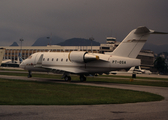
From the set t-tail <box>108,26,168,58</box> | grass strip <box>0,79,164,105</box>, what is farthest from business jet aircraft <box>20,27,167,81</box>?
grass strip <box>0,79,164,105</box>

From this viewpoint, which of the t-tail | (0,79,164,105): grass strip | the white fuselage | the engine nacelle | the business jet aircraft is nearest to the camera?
(0,79,164,105): grass strip

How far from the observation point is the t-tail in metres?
30.1

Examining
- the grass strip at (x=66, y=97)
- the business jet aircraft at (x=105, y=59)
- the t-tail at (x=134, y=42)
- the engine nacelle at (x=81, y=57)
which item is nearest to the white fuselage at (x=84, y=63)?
the business jet aircraft at (x=105, y=59)

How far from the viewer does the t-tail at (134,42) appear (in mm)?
30125

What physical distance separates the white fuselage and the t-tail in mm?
879

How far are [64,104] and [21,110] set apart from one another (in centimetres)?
312

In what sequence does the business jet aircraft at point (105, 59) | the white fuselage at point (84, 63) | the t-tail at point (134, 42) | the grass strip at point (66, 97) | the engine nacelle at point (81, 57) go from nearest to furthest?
the grass strip at point (66, 97) → the t-tail at point (134, 42) → the business jet aircraft at point (105, 59) → the white fuselage at point (84, 63) → the engine nacelle at point (81, 57)

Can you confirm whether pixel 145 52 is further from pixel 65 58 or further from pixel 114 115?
pixel 114 115

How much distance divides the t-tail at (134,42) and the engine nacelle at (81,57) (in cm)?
363

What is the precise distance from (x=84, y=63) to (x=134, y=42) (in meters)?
7.65

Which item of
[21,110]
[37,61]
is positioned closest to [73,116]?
[21,110]

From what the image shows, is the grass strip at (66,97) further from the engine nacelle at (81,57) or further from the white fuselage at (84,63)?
the engine nacelle at (81,57)

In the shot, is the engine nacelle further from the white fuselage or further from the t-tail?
the t-tail

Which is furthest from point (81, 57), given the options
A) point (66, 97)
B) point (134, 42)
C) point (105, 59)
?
point (66, 97)
